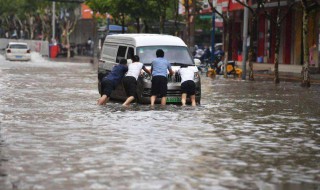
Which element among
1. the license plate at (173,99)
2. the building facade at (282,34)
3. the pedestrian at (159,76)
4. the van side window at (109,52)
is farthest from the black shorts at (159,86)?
the building facade at (282,34)

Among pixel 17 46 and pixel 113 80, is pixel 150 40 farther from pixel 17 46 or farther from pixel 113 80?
pixel 17 46

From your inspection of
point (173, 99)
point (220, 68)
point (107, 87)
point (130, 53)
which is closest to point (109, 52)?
point (130, 53)

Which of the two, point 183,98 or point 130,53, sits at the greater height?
point 130,53

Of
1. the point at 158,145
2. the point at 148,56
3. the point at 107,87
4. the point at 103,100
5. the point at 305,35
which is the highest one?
the point at 305,35

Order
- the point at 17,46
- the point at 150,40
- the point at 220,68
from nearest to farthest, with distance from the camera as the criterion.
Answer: the point at 150,40 < the point at 220,68 < the point at 17,46

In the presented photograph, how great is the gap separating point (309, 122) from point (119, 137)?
205 inches

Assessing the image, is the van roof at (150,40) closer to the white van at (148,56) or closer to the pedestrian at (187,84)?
the white van at (148,56)

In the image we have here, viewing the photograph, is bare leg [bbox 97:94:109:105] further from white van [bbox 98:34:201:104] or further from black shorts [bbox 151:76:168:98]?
black shorts [bbox 151:76:168:98]

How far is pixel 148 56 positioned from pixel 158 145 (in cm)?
971

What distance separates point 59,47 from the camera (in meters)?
83.6

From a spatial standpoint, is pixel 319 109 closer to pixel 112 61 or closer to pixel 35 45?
pixel 112 61

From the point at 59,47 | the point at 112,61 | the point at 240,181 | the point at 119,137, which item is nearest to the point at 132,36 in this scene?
the point at 112,61

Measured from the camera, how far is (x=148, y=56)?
22406 mm

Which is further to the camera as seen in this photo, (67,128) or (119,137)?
(67,128)
